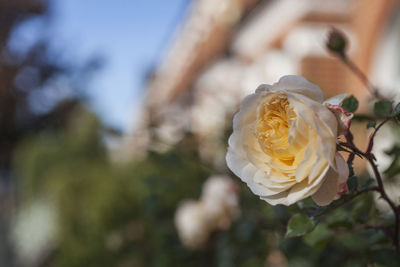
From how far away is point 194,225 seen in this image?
0.98 metres

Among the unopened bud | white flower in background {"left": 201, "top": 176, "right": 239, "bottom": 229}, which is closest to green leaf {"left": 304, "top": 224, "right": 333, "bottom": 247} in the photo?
the unopened bud

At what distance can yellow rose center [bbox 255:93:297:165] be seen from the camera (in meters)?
0.35

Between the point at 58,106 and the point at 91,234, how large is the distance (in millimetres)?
9690

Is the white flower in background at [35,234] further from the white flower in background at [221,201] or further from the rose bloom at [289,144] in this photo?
the rose bloom at [289,144]

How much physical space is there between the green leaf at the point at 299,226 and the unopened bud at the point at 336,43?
1.25 feet

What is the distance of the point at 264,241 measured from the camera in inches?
35.4

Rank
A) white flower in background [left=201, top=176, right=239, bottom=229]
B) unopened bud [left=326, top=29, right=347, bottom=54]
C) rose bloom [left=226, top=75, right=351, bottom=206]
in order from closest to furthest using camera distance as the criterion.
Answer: rose bloom [left=226, top=75, right=351, bottom=206]
unopened bud [left=326, top=29, right=347, bottom=54]
white flower in background [left=201, top=176, right=239, bottom=229]

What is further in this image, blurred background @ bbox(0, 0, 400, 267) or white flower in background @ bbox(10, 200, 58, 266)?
white flower in background @ bbox(10, 200, 58, 266)

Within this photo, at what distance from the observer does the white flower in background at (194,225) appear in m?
0.99

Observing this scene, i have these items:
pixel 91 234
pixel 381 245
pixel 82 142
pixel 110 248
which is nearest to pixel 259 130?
pixel 381 245

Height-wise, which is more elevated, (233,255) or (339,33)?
(339,33)

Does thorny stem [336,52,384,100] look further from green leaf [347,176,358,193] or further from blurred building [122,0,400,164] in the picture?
blurred building [122,0,400,164]

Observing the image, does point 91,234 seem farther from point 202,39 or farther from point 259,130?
point 202,39

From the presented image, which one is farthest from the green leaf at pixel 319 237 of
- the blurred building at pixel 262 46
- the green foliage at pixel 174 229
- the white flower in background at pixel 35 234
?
the white flower in background at pixel 35 234
